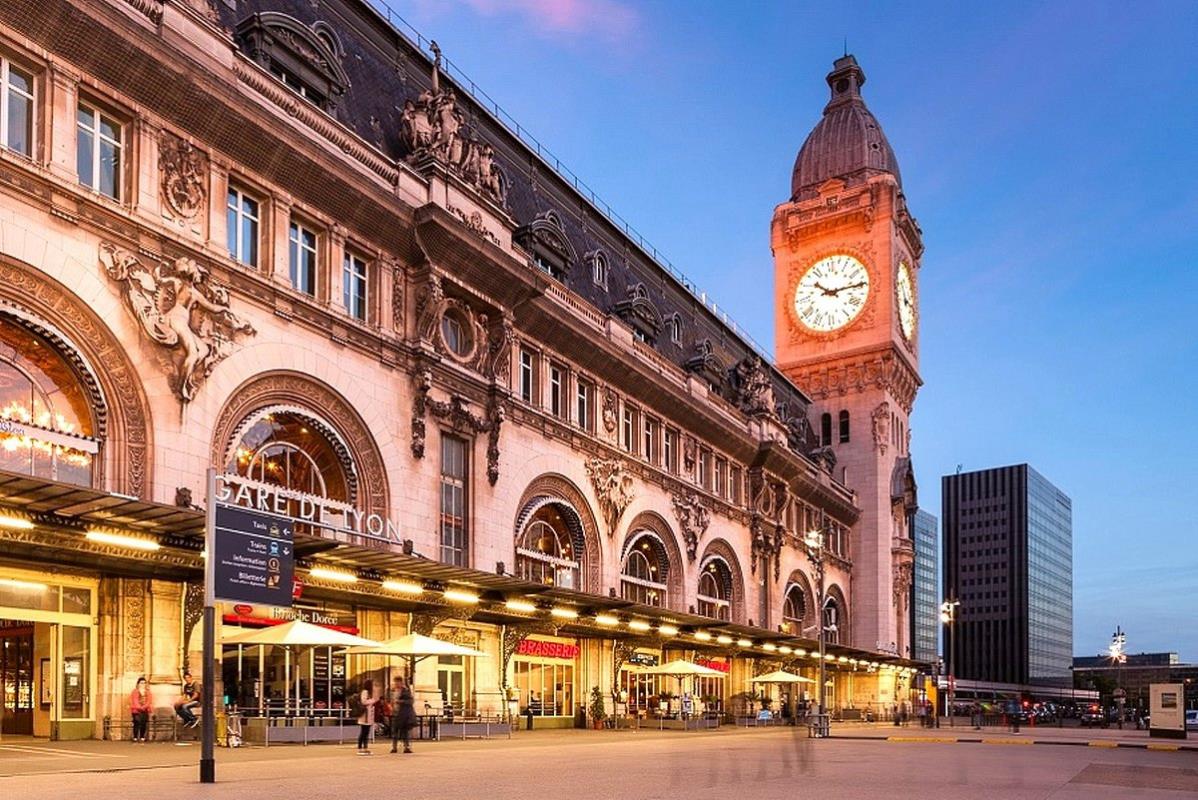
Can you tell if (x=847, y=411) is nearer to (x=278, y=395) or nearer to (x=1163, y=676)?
(x=278, y=395)

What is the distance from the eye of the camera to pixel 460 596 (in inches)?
1507

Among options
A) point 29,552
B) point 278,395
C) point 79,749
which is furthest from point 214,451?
point 79,749

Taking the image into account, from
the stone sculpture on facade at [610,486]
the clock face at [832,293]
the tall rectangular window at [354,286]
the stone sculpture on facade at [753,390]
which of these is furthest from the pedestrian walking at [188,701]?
the clock face at [832,293]

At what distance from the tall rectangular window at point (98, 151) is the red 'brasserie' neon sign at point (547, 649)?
23107 mm

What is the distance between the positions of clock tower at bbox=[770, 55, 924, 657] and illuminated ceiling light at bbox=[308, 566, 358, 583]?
6158 cm

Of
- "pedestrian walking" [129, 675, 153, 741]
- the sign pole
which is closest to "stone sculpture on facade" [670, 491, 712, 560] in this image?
"pedestrian walking" [129, 675, 153, 741]

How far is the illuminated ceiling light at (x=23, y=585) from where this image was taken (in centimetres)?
2686

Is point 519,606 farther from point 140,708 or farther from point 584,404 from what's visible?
point 140,708

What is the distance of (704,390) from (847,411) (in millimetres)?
34062

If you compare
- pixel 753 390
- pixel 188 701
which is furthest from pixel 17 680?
pixel 753 390

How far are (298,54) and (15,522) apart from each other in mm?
17847

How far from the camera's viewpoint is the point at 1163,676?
190 meters

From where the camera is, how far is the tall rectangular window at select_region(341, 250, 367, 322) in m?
37.2

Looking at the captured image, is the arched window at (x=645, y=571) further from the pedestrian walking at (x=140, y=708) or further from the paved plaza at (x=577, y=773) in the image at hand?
the pedestrian walking at (x=140, y=708)
